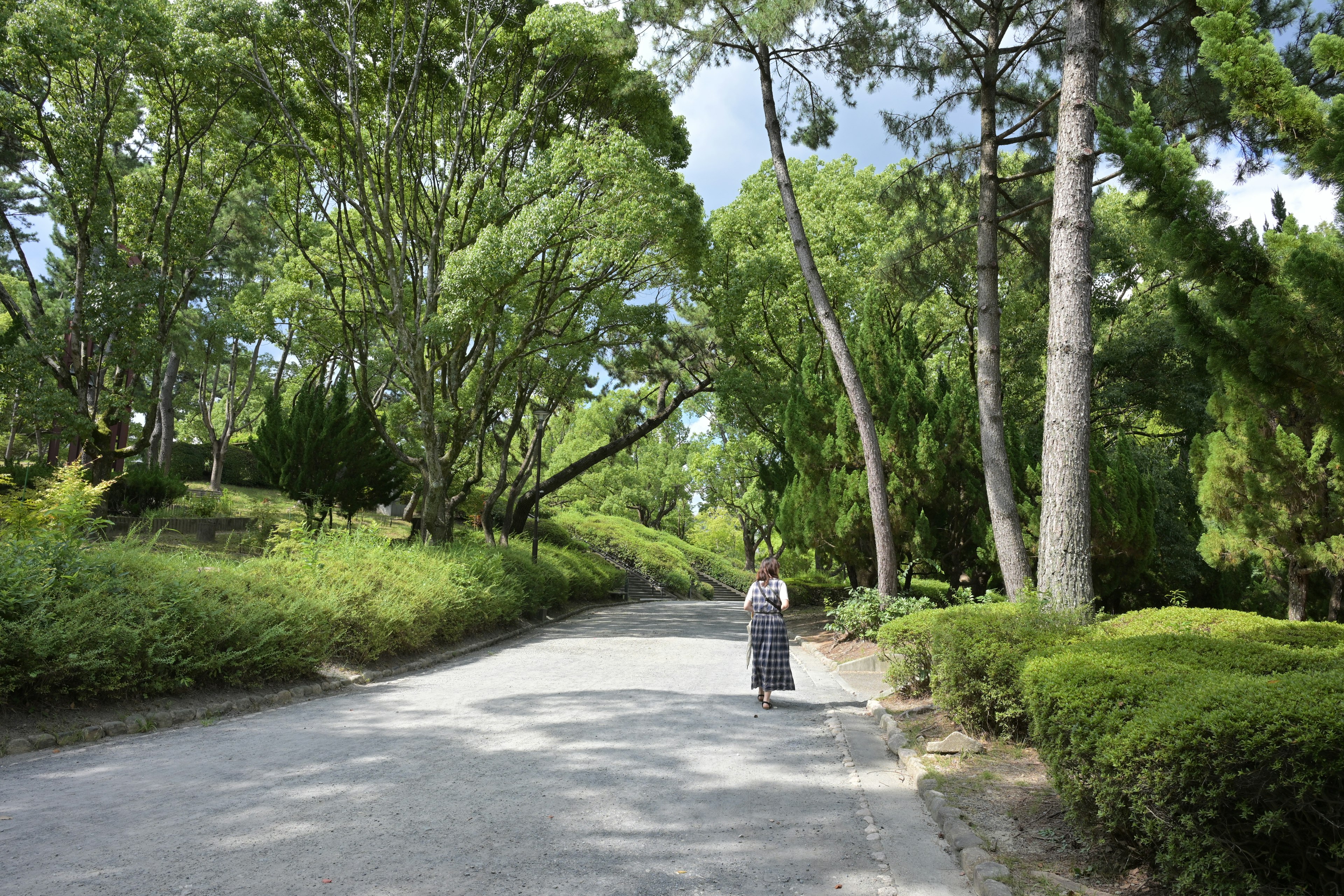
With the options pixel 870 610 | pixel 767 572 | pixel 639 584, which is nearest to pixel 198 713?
pixel 767 572

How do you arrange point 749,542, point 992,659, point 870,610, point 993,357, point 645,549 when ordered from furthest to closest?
1. point 749,542
2. point 645,549
3. point 870,610
4. point 993,357
5. point 992,659

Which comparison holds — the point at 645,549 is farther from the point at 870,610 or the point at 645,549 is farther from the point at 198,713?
the point at 198,713

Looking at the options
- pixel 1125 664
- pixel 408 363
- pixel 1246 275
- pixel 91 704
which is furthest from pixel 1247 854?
pixel 408 363

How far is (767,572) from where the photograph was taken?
796 centimetres

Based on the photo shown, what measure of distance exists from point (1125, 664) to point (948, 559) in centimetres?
1150

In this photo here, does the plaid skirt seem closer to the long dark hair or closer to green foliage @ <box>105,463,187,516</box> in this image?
the long dark hair

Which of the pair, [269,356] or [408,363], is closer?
[408,363]

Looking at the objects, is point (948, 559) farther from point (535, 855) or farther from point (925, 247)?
point (535, 855)

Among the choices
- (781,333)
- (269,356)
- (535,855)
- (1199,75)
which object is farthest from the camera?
(269,356)

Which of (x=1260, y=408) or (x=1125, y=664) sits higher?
(x=1260, y=408)

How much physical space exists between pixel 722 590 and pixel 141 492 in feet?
92.3

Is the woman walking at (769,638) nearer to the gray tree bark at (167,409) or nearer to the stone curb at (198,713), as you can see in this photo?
the stone curb at (198,713)

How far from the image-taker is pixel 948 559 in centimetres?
1471

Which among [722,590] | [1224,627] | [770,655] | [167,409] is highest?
[167,409]
